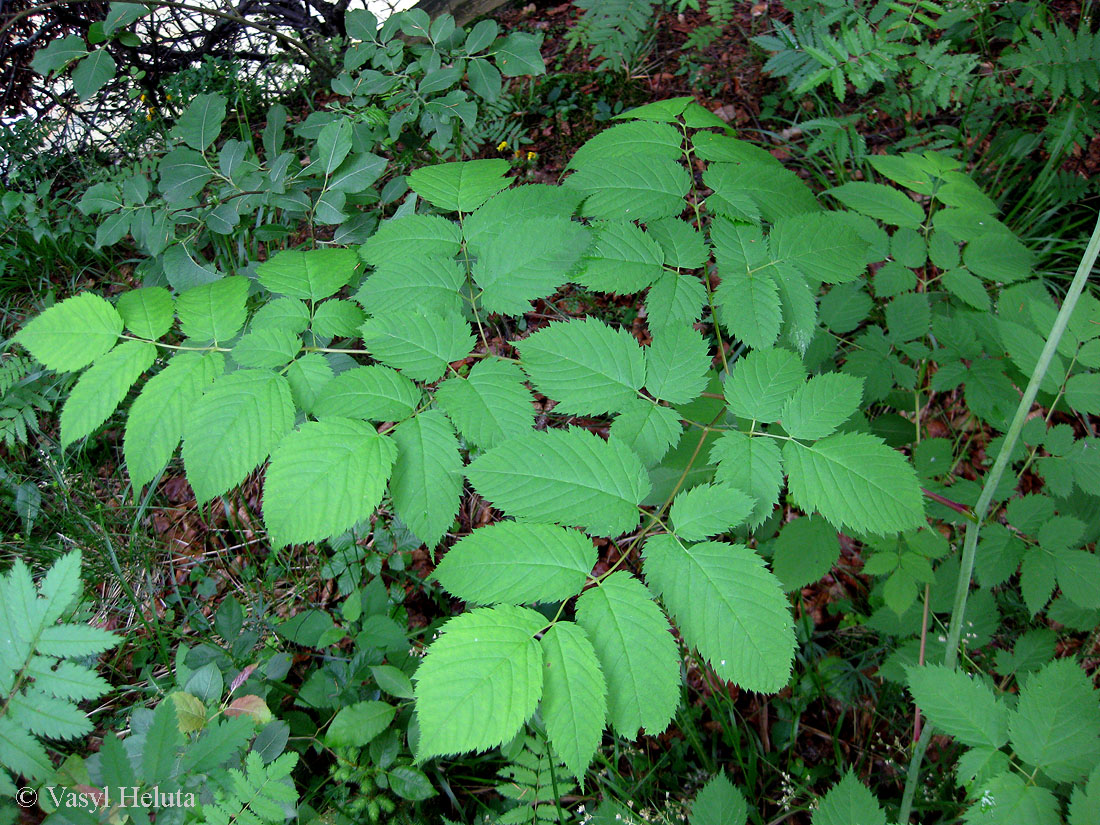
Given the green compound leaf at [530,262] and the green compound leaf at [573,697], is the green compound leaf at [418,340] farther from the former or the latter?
the green compound leaf at [573,697]

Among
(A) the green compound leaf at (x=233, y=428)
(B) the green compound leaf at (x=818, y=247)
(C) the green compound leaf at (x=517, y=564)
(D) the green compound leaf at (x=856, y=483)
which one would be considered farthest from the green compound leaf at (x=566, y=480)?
(B) the green compound leaf at (x=818, y=247)

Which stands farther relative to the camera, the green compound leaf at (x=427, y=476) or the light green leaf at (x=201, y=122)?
the light green leaf at (x=201, y=122)

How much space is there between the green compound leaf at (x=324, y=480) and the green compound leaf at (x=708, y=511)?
49cm

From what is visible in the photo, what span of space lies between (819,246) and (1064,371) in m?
0.81

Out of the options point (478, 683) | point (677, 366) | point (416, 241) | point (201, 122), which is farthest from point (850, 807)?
point (201, 122)

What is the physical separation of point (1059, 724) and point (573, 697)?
881 mm

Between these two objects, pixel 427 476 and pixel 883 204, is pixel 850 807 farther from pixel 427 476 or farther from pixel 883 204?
pixel 883 204

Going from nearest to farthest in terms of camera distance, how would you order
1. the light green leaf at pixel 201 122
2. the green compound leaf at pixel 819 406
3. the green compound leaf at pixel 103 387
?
the green compound leaf at pixel 819 406 < the green compound leaf at pixel 103 387 < the light green leaf at pixel 201 122

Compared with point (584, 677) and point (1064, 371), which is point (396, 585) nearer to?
point (584, 677)

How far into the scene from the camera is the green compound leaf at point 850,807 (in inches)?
40.9

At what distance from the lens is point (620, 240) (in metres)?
1.16

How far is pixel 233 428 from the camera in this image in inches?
42.1

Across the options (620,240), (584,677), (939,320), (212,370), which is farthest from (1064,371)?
(212,370)

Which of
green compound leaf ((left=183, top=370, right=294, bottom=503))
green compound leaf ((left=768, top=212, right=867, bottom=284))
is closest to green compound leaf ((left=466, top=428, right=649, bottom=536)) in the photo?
green compound leaf ((left=183, top=370, right=294, bottom=503))
